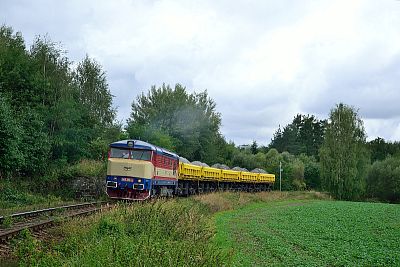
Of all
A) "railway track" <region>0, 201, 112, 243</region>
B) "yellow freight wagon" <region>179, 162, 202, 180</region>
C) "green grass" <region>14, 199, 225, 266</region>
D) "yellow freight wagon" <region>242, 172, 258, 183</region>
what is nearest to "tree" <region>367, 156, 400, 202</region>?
"yellow freight wagon" <region>242, 172, 258, 183</region>

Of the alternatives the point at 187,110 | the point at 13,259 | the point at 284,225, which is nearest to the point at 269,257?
the point at 13,259

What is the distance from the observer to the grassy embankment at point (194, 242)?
23.3 ft

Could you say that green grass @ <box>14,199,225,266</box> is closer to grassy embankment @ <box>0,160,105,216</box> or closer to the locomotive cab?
the locomotive cab

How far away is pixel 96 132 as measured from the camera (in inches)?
1400

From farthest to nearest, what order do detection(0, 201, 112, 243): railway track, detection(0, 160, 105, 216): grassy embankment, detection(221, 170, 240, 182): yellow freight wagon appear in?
detection(221, 170, 240, 182): yellow freight wagon
detection(0, 160, 105, 216): grassy embankment
detection(0, 201, 112, 243): railway track

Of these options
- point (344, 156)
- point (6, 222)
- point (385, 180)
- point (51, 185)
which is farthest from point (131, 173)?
point (385, 180)

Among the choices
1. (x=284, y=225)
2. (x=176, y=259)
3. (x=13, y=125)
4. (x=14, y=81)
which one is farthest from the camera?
(x=14, y=81)

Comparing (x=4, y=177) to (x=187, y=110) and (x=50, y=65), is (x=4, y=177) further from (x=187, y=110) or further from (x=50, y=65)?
(x=187, y=110)

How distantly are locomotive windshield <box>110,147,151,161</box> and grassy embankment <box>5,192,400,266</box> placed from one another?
507 centimetres

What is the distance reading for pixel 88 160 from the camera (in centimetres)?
3209

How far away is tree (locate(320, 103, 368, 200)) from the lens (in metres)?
54.6

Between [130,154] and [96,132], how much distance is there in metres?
14.6

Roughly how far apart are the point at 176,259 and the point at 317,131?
104 meters

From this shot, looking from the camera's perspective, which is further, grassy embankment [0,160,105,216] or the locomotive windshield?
grassy embankment [0,160,105,216]
